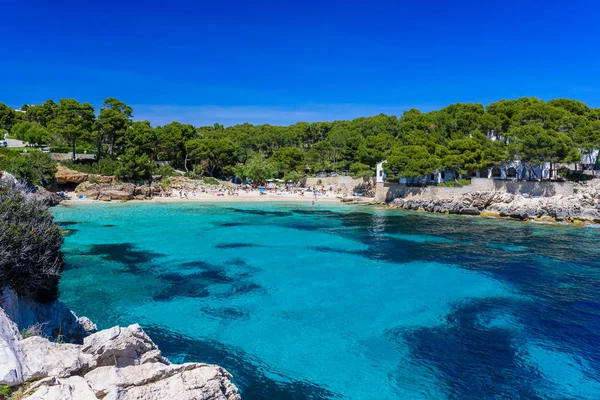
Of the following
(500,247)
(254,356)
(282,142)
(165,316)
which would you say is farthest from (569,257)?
(282,142)

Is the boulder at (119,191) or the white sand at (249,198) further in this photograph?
the white sand at (249,198)

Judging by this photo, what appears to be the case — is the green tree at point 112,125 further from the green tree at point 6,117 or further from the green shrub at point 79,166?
the green tree at point 6,117

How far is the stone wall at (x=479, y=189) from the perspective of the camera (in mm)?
42906

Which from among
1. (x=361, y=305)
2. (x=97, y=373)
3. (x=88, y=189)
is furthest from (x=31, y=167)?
(x=97, y=373)

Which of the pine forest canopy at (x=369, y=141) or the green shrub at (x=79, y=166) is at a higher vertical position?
the pine forest canopy at (x=369, y=141)

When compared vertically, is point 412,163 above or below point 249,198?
above

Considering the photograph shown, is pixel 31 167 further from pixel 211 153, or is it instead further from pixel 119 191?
pixel 211 153

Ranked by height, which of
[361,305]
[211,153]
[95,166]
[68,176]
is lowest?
[361,305]

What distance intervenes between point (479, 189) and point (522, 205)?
256 inches

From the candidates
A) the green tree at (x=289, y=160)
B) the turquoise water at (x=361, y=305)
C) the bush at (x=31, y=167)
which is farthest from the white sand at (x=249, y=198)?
the turquoise water at (x=361, y=305)

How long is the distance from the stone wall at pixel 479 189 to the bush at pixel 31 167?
136 feet

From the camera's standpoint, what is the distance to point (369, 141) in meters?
65.8

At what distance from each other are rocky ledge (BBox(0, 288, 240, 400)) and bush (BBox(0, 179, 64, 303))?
182cm

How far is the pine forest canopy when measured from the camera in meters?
47.5
